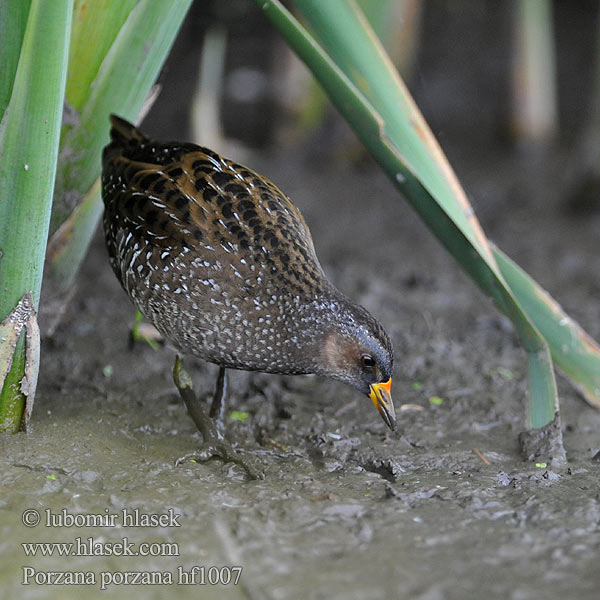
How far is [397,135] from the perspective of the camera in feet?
10.5

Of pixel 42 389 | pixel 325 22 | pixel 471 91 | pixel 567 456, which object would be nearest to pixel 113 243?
pixel 42 389

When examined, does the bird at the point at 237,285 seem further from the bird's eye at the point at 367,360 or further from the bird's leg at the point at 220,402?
the bird's leg at the point at 220,402

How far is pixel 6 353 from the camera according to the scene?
306 cm

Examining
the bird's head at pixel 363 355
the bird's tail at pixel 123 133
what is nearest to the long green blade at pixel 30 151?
the bird's tail at pixel 123 133

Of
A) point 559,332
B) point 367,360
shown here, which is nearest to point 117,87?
point 367,360

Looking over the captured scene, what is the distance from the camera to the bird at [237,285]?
10.7 feet

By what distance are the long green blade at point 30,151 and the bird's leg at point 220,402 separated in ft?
2.78

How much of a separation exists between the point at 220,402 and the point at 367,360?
2.45 ft

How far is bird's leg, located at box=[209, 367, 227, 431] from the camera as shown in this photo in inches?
144

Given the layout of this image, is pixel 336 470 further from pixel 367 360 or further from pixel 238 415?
pixel 238 415

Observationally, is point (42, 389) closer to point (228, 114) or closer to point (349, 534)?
point (349, 534)

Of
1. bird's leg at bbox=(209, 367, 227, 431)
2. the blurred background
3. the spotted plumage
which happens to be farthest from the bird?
the blurred background

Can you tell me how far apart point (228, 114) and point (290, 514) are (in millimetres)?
4874

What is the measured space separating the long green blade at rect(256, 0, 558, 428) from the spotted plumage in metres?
0.46
